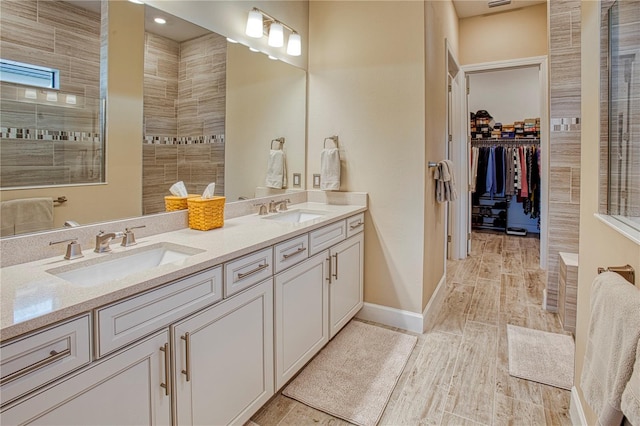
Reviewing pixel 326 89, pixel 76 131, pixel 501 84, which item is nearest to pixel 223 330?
pixel 76 131

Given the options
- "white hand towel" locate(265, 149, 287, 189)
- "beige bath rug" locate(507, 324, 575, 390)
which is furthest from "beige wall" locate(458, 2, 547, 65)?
"beige bath rug" locate(507, 324, 575, 390)

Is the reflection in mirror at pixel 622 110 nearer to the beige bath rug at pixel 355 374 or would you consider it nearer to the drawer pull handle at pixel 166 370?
the beige bath rug at pixel 355 374

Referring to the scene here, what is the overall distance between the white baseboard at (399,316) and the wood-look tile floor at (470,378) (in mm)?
80

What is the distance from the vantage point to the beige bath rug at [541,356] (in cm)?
212

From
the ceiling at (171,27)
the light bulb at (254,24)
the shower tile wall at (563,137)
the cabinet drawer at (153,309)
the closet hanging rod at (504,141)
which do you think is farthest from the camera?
the closet hanging rod at (504,141)

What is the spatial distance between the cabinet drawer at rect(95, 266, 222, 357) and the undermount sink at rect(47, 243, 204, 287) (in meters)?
0.11

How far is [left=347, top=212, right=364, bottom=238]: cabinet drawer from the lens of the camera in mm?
2555

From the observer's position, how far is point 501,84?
A: 6.68 metres

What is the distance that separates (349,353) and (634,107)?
1.92m

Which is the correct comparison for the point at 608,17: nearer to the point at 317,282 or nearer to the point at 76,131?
the point at 317,282

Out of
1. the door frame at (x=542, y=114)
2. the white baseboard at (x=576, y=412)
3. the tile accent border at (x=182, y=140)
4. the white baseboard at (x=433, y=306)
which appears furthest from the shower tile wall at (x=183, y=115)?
the door frame at (x=542, y=114)

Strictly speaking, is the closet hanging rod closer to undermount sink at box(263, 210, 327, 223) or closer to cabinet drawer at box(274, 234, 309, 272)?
undermount sink at box(263, 210, 327, 223)

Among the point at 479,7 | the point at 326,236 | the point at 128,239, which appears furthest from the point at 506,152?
the point at 128,239

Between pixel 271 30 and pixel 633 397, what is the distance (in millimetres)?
2641
